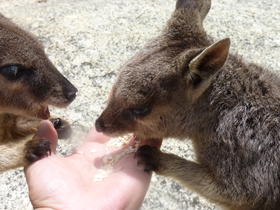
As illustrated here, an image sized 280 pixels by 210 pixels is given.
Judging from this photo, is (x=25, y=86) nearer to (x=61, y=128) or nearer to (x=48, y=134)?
(x=48, y=134)

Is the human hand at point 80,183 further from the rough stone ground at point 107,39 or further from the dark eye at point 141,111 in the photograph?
the rough stone ground at point 107,39

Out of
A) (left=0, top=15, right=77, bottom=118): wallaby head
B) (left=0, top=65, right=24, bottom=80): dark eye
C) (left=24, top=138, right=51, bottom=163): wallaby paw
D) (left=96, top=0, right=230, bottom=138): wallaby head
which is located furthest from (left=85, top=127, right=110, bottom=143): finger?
(left=0, top=65, right=24, bottom=80): dark eye

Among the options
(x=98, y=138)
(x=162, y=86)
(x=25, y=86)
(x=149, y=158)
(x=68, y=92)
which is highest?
(x=162, y=86)

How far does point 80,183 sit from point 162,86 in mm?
1101

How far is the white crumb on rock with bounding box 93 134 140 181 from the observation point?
350 cm

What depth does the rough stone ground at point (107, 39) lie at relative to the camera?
4.68m

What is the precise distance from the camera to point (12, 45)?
360 cm

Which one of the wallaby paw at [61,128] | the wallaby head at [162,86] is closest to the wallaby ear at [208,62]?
the wallaby head at [162,86]

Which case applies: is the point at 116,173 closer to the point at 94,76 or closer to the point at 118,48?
the point at 94,76

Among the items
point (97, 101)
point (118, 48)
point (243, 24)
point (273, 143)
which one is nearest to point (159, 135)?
point (273, 143)

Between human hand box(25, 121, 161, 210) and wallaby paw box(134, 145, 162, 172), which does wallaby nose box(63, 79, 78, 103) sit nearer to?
human hand box(25, 121, 161, 210)

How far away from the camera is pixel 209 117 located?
10.7 ft

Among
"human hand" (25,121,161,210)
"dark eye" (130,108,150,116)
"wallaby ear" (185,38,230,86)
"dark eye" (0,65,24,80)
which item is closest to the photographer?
"wallaby ear" (185,38,230,86)

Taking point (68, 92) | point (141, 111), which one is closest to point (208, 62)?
point (141, 111)
